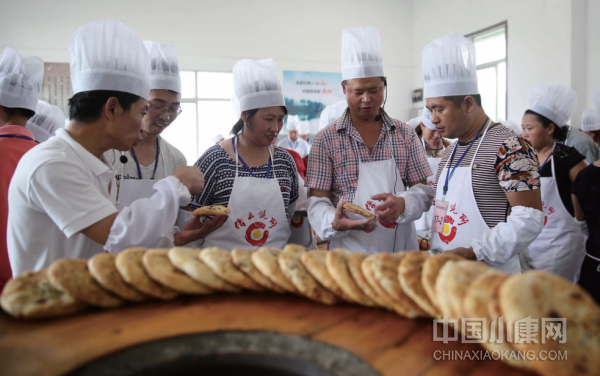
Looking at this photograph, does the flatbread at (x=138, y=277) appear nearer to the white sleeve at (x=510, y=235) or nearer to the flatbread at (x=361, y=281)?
the flatbread at (x=361, y=281)

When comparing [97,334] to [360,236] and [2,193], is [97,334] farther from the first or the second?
[360,236]

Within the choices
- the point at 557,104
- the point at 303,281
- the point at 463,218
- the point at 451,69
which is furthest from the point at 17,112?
the point at 557,104

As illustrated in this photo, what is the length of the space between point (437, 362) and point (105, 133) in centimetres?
148

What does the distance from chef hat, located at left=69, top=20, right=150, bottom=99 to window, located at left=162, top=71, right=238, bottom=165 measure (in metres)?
7.90

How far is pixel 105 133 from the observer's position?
1.62m

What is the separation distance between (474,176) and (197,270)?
1.43m

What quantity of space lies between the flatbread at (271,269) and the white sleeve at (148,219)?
485 mm

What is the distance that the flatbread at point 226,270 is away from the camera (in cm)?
121

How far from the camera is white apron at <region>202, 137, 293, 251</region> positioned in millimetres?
2236

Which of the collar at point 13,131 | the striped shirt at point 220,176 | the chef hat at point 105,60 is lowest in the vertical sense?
the striped shirt at point 220,176

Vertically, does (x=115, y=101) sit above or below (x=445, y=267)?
above

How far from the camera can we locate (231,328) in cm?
103

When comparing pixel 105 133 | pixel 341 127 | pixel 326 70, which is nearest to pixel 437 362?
pixel 105 133

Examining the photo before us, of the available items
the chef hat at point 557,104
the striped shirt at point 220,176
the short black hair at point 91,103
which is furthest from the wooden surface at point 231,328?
the chef hat at point 557,104
